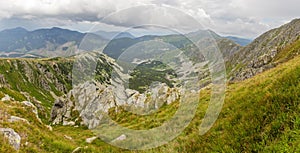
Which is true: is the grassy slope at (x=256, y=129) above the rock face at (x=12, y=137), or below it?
above

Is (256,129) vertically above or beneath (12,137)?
above

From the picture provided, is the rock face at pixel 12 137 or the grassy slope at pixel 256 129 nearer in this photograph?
the grassy slope at pixel 256 129

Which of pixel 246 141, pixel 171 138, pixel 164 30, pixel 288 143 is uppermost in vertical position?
pixel 164 30

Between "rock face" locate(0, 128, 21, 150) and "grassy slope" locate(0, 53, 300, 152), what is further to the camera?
"rock face" locate(0, 128, 21, 150)

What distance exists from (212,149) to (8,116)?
14371 mm

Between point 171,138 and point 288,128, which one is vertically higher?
point 288,128

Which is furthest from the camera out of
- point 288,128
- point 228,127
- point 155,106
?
point 155,106

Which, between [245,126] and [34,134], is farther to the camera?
[34,134]

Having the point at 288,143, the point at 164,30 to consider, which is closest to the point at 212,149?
the point at 288,143

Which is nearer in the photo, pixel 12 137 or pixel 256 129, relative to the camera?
pixel 256 129

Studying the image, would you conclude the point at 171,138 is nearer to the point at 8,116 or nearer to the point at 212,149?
the point at 212,149

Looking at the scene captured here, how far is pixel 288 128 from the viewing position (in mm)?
8336

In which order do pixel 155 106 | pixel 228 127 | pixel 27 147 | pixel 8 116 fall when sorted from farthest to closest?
pixel 155 106
pixel 8 116
pixel 27 147
pixel 228 127

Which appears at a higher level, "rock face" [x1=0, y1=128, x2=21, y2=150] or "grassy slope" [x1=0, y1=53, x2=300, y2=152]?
"grassy slope" [x1=0, y1=53, x2=300, y2=152]
